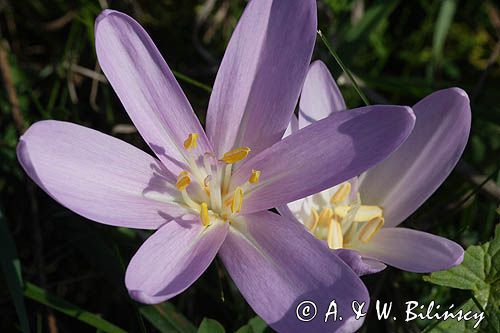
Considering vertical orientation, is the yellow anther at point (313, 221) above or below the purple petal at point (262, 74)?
below

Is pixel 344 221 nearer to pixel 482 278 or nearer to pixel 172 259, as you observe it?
pixel 482 278

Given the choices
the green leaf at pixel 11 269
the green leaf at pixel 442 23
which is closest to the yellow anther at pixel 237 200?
the green leaf at pixel 11 269

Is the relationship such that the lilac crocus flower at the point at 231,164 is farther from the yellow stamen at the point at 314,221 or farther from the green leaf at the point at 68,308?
the green leaf at the point at 68,308

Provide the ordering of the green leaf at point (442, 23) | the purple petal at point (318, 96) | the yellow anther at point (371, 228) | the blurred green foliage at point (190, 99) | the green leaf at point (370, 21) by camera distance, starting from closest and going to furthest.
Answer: the yellow anther at point (371, 228) → the purple petal at point (318, 96) → the blurred green foliage at point (190, 99) → the green leaf at point (370, 21) → the green leaf at point (442, 23)

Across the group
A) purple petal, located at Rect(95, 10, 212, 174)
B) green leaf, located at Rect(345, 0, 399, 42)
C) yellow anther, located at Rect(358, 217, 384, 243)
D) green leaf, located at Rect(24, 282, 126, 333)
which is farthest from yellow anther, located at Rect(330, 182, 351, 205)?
green leaf, located at Rect(345, 0, 399, 42)

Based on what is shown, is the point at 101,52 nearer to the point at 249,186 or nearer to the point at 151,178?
the point at 151,178

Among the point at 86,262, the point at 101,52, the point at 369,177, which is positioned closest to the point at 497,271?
the point at 369,177

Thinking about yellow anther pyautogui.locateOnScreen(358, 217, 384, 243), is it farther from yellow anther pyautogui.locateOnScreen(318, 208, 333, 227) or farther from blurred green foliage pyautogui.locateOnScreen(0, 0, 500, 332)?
blurred green foliage pyautogui.locateOnScreen(0, 0, 500, 332)

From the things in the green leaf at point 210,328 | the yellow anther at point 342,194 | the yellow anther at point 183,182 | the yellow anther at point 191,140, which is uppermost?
the yellow anther at point 191,140
